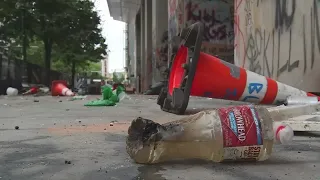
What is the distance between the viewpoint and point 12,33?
24.1m

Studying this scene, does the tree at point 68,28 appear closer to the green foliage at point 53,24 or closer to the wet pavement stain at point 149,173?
the green foliage at point 53,24

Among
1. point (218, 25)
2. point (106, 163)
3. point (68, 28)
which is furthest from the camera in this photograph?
point (68, 28)

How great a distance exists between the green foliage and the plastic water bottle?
22.3m

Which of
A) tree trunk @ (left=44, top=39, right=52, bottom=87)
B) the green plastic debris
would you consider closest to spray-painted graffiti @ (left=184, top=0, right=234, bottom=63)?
the green plastic debris

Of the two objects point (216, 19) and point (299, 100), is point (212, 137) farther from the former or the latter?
point (216, 19)

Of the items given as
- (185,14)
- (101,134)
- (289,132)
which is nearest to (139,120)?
(289,132)

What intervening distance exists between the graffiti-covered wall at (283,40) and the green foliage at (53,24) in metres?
17.1

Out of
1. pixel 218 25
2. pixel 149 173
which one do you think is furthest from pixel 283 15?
pixel 218 25

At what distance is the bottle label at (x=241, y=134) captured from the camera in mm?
2623

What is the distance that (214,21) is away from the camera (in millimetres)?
15742

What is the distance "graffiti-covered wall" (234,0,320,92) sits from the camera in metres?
6.81

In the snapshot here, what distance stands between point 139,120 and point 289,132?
96 cm

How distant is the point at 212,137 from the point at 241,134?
0.18 metres

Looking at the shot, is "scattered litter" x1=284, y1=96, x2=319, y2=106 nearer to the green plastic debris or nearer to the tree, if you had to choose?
the green plastic debris
